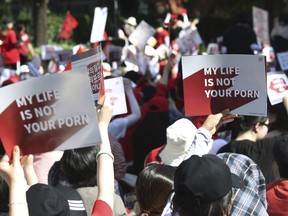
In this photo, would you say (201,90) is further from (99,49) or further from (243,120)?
(243,120)

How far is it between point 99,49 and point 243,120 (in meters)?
1.50

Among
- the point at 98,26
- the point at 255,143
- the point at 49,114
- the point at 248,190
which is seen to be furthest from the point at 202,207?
the point at 98,26

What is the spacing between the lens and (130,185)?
256 inches

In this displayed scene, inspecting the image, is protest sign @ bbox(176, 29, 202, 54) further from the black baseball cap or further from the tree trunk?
the tree trunk

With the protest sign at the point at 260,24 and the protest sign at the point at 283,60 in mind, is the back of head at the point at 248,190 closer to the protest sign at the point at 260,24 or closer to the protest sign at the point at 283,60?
the protest sign at the point at 283,60

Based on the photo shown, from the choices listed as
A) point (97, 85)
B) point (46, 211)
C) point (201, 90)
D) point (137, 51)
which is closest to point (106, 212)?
point (46, 211)

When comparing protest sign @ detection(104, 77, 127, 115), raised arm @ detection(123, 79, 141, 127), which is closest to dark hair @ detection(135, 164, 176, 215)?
protest sign @ detection(104, 77, 127, 115)

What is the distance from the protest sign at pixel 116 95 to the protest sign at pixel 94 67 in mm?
878

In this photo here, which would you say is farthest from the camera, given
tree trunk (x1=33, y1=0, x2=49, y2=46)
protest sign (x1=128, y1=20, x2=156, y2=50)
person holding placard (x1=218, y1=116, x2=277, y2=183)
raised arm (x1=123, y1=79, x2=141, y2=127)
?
tree trunk (x1=33, y1=0, x2=49, y2=46)

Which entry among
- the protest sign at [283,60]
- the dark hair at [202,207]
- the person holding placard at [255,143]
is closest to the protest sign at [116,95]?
the person holding placard at [255,143]

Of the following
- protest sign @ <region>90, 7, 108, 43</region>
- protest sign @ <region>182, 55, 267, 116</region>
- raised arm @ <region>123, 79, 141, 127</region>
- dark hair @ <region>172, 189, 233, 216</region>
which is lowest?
raised arm @ <region>123, 79, 141, 127</region>

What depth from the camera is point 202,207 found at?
277 centimetres

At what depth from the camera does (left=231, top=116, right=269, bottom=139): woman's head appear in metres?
4.79

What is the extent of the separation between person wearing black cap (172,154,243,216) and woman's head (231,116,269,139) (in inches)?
75.1
